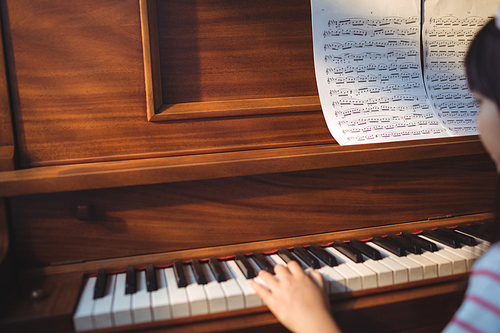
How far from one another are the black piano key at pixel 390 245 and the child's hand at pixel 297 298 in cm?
27

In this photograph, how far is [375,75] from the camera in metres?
1.08

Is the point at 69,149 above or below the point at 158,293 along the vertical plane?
above

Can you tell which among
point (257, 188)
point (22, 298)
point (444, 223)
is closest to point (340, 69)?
point (257, 188)

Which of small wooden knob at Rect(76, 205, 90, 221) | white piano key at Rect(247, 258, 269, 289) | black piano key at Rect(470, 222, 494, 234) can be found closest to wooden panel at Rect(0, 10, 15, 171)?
small wooden knob at Rect(76, 205, 90, 221)

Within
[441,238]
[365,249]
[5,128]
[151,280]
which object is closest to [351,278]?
[365,249]

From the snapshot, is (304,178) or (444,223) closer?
(304,178)

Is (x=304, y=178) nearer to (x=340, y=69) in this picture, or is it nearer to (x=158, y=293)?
(x=340, y=69)

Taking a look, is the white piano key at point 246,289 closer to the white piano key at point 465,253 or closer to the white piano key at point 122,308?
the white piano key at point 122,308

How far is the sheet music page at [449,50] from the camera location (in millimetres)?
1134

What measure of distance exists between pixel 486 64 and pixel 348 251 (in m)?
0.54

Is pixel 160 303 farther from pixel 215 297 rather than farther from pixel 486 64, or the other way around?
pixel 486 64

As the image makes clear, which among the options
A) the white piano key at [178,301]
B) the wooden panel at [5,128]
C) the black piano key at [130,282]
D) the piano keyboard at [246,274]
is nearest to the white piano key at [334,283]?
the piano keyboard at [246,274]

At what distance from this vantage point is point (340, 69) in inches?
41.9

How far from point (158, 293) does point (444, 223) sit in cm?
91
